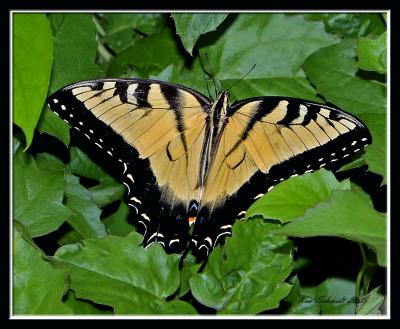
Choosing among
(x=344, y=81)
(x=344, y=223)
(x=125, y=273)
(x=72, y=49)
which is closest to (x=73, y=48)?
(x=72, y=49)

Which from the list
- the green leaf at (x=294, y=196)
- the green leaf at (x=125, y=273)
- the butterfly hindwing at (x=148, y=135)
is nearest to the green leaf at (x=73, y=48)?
the butterfly hindwing at (x=148, y=135)

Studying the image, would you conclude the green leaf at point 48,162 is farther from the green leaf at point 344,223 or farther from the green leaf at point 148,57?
the green leaf at point 344,223

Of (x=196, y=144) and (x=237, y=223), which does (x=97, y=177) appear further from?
(x=237, y=223)

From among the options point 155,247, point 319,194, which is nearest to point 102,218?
point 155,247

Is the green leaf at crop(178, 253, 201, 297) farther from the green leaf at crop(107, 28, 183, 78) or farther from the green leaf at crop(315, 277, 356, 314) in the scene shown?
the green leaf at crop(107, 28, 183, 78)

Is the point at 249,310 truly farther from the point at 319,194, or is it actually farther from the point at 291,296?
the point at 319,194
